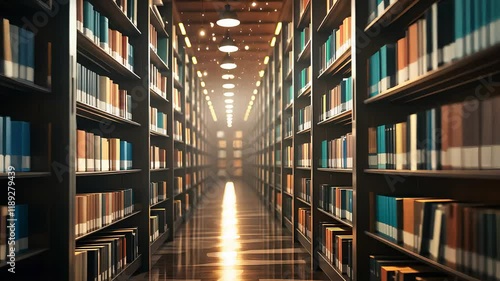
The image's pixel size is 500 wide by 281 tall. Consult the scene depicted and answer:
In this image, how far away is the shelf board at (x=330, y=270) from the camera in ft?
13.2

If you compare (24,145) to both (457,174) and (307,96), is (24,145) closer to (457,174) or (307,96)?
(457,174)

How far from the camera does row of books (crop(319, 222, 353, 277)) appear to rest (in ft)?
13.1

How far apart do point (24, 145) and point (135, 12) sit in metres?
2.81

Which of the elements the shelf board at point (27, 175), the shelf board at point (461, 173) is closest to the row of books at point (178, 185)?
the shelf board at point (27, 175)

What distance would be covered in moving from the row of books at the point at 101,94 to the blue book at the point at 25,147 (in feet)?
2.28

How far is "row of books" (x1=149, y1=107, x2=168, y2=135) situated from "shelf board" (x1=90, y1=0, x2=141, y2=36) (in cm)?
125

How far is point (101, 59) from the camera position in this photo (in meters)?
4.11

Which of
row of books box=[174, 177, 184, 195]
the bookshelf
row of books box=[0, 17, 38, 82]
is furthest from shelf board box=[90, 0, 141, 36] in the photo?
row of books box=[174, 177, 184, 195]

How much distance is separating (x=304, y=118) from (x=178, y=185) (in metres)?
3.19

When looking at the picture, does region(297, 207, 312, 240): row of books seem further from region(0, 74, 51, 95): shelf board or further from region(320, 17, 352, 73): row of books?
region(0, 74, 51, 95): shelf board

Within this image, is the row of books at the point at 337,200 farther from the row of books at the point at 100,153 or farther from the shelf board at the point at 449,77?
the row of books at the point at 100,153

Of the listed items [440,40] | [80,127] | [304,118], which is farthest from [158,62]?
[440,40]

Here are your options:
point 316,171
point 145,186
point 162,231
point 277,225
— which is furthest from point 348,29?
point 277,225

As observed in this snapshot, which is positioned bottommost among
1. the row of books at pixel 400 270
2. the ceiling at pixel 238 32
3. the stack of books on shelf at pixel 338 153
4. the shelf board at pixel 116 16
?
the row of books at pixel 400 270
